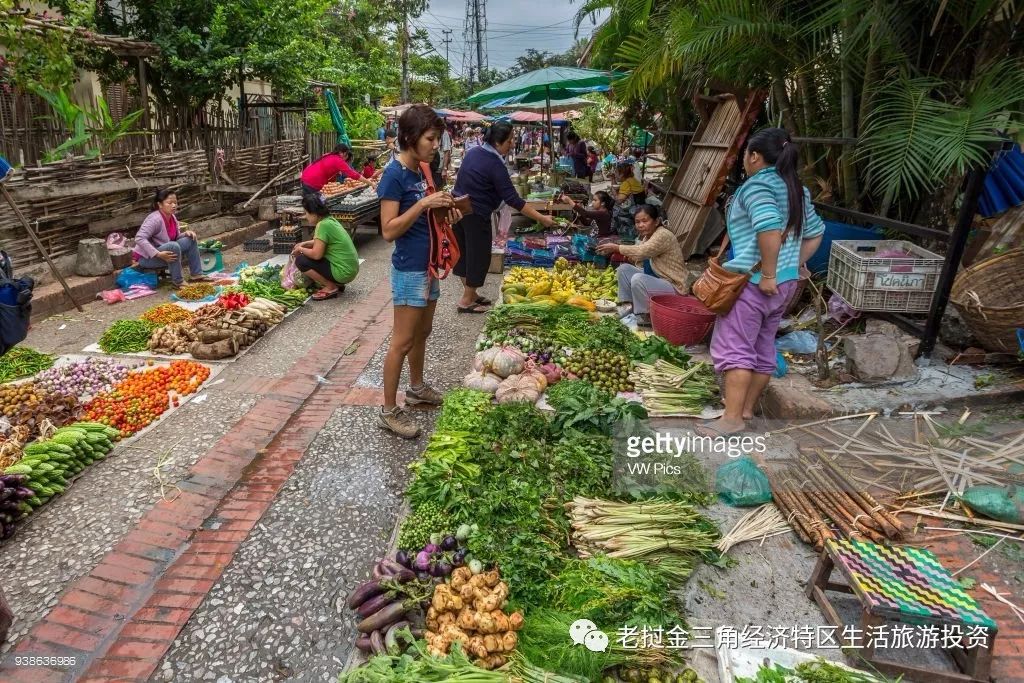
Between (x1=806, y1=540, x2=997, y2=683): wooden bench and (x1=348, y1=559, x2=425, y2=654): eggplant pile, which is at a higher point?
(x1=806, y1=540, x2=997, y2=683): wooden bench

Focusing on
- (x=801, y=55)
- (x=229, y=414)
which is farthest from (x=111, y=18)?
(x=801, y=55)

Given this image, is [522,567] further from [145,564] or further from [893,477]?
[893,477]

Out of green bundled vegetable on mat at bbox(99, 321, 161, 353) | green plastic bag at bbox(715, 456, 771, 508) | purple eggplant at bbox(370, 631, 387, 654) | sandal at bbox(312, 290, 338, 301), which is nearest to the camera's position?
purple eggplant at bbox(370, 631, 387, 654)

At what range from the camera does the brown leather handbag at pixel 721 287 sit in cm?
398

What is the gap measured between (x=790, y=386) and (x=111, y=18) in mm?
11685

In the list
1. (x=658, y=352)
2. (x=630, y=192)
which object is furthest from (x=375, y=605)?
(x=630, y=192)

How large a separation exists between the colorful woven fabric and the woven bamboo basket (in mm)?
2437

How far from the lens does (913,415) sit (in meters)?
4.26

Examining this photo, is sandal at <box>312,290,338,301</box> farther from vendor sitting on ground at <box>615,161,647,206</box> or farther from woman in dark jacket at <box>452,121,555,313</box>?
vendor sitting on ground at <box>615,161,647,206</box>

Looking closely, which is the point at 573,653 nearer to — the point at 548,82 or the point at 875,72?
the point at 875,72

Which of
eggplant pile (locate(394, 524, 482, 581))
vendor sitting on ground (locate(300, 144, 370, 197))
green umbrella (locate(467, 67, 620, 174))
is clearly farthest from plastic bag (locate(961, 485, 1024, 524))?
vendor sitting on ground (locate(300, 144, 370, 197))

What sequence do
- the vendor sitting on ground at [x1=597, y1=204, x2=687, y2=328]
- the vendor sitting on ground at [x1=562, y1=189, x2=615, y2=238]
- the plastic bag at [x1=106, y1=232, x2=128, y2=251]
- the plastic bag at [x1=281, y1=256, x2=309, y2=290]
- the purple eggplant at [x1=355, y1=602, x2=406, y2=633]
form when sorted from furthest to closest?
the vendor sitting on ground at [x1=562, y1=189, x2=615, y2=238], the plastic bag at [x1=106, y1=232, x2=128, y2=251], the plastic bag at [x1=281, y1=256, x2=309, y2=290], the vendor sitting on ground at [x1=597, y1=204, x2=687, y2=328], the purple eggplant at [x1=355, y1=602, x2=406, y2=633]

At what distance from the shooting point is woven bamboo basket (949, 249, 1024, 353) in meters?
4.34

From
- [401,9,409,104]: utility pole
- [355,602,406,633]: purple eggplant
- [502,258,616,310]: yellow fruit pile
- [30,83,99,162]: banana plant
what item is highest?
[401,9,409,104]: utility pole
